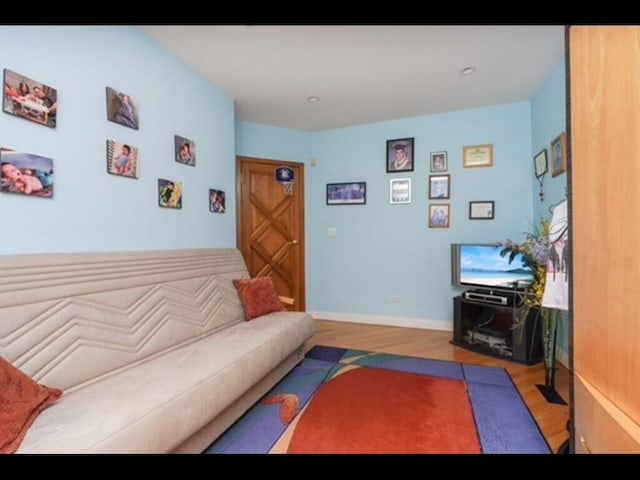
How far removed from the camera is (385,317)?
3707 mm

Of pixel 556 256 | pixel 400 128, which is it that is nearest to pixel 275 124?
pixel 400 128

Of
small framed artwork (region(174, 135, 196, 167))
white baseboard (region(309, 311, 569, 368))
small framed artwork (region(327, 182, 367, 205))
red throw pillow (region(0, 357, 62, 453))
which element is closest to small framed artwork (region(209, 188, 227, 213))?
small framed artwork (region(174, 135, 196, 167))

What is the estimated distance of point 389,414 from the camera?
1.79 meters

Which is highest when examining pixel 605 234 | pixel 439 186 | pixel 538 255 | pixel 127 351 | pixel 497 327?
pixel 439 186

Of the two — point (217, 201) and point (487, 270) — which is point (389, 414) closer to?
point (487, 270)

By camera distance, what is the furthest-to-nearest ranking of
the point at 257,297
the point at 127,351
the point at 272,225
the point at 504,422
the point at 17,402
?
the point at 272,225, the point at 257,297, the point at 504,422, the point at 127,351, the point at 17,402

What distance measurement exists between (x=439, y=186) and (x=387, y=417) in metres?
2.62

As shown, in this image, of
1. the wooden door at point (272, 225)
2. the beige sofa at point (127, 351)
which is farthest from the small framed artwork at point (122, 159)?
the wooden door at point (272, 225)

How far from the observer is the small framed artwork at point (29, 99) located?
1.36m

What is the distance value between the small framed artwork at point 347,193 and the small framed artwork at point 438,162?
838 millimetres

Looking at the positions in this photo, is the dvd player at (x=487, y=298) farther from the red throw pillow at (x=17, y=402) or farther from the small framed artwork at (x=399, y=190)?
the red throw pillow at (x=17, y=402)

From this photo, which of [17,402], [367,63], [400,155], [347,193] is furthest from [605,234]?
[347,193]

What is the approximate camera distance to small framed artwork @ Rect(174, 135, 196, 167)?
232 centimetres

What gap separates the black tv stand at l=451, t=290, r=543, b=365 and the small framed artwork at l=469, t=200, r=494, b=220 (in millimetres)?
876
